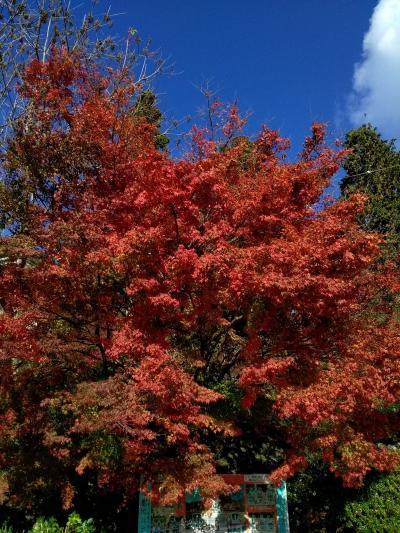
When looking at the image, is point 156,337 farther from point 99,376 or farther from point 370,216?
point 370,216

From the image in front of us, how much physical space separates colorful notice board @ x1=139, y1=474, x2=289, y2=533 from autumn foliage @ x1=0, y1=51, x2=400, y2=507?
778 mm

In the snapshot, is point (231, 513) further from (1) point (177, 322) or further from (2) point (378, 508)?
(1) point (177, 322)

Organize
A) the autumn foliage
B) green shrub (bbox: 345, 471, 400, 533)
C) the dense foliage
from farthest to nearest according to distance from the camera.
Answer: the dense foliage → green shrub (bbox: 345, 471, 400, 533) → the autumn foliage

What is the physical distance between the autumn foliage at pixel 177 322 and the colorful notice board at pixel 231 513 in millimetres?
778

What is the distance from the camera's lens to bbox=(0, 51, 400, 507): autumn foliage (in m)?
8.74

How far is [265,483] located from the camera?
987cm

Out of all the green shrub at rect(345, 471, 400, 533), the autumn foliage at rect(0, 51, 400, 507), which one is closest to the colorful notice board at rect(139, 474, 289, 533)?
the autumn foliage at rect(0, 51, 400, 507)

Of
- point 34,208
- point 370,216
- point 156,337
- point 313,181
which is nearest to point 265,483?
point 156,337

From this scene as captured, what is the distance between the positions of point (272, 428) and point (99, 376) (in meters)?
4.89

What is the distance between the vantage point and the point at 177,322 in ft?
33.3

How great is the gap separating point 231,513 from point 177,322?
13.9 ft

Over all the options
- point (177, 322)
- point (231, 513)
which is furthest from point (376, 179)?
point (231, 513)

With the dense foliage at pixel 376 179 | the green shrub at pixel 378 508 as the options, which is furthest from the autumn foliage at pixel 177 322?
the dense foliage at pixel 376 179

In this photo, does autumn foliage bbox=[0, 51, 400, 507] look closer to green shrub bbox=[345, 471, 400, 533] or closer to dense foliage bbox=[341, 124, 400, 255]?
green shrub bbox=[345, 471, 400, 533]
